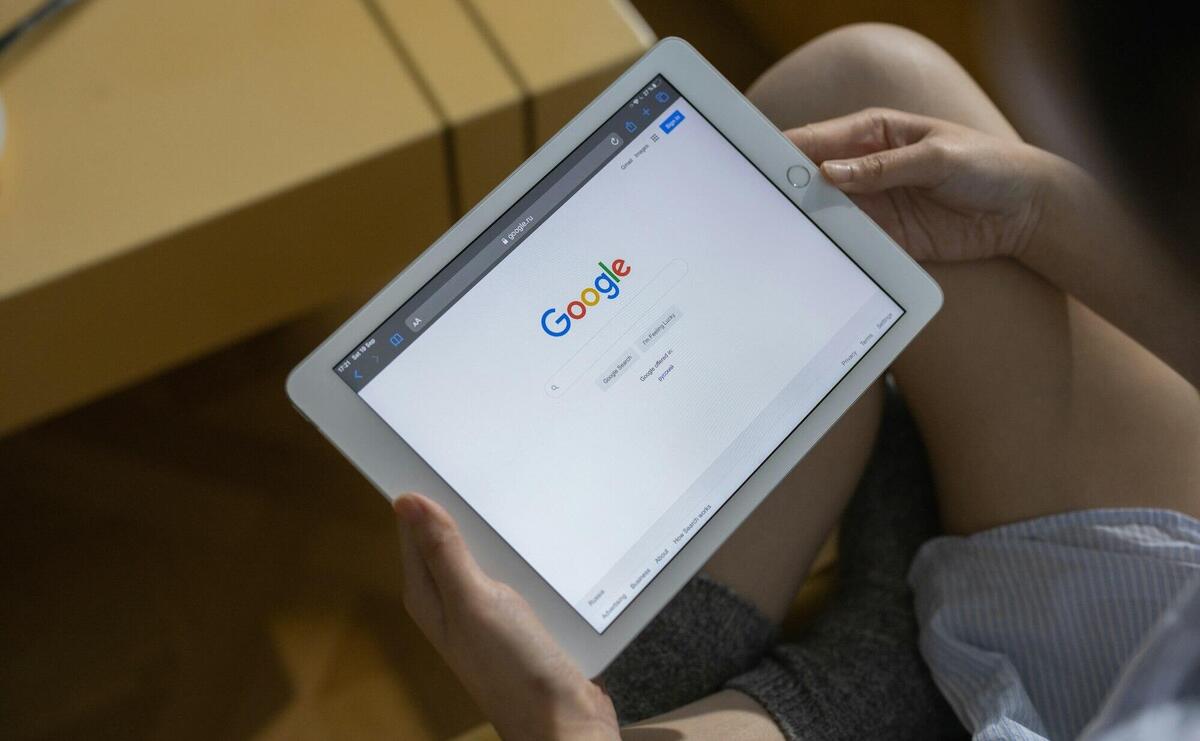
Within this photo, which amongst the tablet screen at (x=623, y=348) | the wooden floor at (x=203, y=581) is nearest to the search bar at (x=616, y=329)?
the tablet screen at (x=623, y=348)

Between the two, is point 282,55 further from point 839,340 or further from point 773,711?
point 773,711

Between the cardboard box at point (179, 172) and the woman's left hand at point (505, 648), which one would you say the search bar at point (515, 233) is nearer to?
the woman's left hand at point (505, 648)

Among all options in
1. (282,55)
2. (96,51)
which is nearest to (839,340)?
(282,55)

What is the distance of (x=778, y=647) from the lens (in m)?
0.64

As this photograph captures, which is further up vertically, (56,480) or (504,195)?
(56,480)

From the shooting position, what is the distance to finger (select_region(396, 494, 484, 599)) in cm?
50

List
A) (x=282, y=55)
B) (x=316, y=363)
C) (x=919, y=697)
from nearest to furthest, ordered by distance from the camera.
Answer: (x=316, y=363), (x=919, y=697), (x=282, y=55)

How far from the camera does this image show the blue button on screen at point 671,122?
1.91 ft

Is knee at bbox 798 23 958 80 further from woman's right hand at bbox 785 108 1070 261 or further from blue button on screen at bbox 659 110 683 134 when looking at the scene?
blue button on screen at bbox 659 110 683 134

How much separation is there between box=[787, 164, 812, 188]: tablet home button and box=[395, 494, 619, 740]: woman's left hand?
266 mm

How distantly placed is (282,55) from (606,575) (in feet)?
1.48

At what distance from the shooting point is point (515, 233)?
0.56 meters

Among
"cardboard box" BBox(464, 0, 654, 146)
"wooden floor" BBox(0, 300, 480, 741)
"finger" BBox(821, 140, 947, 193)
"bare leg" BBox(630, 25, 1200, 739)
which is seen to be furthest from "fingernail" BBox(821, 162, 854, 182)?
"wooden floor" BBox(0, 300, 480, 741)

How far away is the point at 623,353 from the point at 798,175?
0.14 metres
